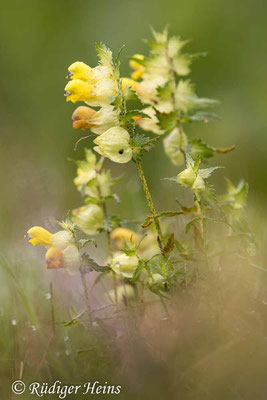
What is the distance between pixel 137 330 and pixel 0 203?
4.25 ft

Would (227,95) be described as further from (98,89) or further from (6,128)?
(98,89)

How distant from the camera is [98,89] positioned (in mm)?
940

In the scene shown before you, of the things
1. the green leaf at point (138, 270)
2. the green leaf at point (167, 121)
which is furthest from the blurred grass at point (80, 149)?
the green leaf at point (167, 121)

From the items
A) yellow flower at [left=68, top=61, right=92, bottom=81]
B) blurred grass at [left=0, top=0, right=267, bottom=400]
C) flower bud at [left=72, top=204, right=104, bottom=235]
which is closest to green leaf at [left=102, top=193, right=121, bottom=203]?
flower bud at [left=72, top=204, right=104, bottom=235]

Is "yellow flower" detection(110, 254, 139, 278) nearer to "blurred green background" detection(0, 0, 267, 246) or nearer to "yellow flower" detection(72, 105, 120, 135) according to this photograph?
"yellow flower" detection(72, 105, 120, 135)

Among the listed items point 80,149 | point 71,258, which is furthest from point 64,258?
point 80,149

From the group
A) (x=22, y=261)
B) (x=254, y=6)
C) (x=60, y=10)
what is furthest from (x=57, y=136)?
(x=22, y=261)

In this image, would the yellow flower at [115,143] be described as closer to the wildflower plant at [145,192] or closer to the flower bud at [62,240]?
the wildflower plant at [145,192]

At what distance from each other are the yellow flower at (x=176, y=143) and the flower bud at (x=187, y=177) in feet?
0.91

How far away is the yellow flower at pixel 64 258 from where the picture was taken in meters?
0.94

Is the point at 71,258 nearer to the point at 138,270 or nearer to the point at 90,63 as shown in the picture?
the point at 138,270

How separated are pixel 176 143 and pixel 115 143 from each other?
0.34 metres

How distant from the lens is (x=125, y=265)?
97cm

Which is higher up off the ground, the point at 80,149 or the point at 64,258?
the point at 80,149
